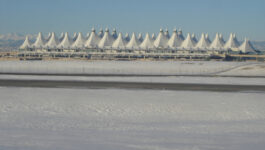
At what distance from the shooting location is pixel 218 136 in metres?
11.1

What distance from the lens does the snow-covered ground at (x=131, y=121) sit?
1015 cm

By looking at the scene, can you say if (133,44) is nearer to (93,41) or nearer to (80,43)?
(93,41)

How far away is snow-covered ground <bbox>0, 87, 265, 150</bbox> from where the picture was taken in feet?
33.3

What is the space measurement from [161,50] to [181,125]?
110431mm

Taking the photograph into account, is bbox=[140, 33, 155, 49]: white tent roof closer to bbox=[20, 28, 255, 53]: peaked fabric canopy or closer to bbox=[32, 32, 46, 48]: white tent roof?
bbox=[20, 28, 255, 53]: peaked fabric canopy

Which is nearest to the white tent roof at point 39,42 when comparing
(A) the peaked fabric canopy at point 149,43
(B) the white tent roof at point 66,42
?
(A) the peaked fabric canopy at point 149,43

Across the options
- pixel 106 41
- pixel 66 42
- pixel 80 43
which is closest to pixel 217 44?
pixel 106 41

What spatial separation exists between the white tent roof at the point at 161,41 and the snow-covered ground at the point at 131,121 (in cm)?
10460

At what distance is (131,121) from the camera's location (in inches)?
526

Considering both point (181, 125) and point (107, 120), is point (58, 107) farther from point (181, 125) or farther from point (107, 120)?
point (181, 125)

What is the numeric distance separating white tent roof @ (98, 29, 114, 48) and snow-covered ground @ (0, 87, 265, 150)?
360 feet

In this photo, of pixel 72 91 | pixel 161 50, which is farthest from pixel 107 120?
pixel 161 50

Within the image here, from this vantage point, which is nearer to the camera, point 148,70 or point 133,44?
point 148,70

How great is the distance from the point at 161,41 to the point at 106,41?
22.1m
